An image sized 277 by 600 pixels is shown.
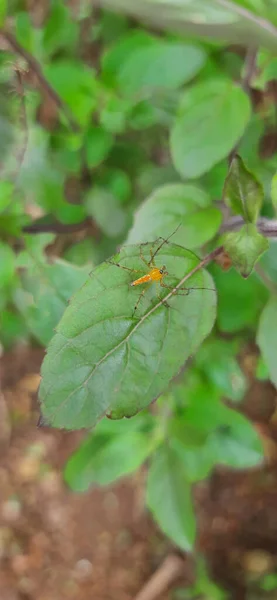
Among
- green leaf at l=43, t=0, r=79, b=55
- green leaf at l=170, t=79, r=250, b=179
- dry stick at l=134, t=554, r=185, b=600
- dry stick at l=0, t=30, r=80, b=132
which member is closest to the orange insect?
green leaf at l=170, t=79, r=250, b=179

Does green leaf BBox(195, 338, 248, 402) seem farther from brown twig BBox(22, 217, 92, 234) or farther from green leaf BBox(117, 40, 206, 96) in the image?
→ green leaf BBox(117, 40, 206, 96)

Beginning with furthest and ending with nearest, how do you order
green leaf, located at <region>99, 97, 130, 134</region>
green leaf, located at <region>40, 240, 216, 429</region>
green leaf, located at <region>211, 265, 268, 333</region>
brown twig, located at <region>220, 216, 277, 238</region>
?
1. green leaf, located at <region>211, 265, 268, 333</region>
2. green leaf, located at <region>99, 97, 130, 134</region>
3. brown twig, located at <region>220, 216, 277, 238</region>
4. green leaf, located at <region>40, 240, 216, 429</region>

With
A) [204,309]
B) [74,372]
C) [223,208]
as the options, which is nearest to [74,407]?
[74,372]

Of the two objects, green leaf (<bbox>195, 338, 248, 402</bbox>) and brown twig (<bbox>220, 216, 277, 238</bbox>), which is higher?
brown twig (<bbox>220, 216, 277, 238</bbox>)

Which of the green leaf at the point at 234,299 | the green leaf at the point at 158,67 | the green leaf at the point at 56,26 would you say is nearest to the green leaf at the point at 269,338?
the green leaf at the point at 234,299

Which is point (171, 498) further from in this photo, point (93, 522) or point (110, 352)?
point (93, 522)

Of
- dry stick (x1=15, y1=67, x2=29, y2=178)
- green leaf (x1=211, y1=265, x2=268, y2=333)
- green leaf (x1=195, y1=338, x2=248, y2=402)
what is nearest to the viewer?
dry stick (x1=15, y1=67, x2=29, y2=178)

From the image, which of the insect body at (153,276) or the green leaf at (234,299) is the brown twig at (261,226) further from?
the green leaf at (234,299)
